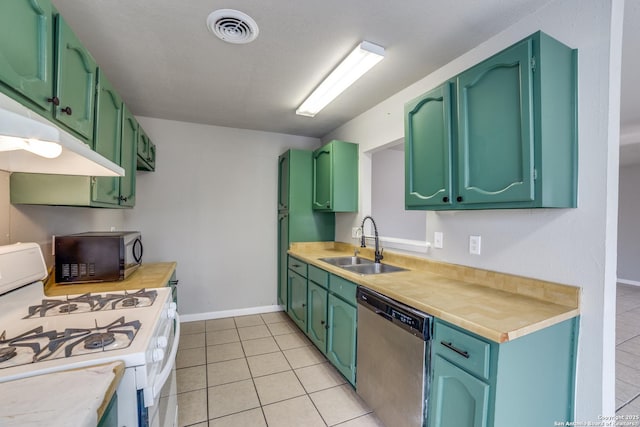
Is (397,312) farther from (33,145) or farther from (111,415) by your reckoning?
(33,145)

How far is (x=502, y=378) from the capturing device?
3.47 feet

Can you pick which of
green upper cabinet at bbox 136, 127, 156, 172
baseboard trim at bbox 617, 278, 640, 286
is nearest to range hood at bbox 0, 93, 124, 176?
green upper cabinet at bbox 136, 127, 156, 172

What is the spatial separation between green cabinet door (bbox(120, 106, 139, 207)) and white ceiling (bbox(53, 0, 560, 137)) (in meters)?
0.36

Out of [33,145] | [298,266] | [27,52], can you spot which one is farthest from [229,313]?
[27,52]

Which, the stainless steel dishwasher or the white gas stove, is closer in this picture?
the white gas stove

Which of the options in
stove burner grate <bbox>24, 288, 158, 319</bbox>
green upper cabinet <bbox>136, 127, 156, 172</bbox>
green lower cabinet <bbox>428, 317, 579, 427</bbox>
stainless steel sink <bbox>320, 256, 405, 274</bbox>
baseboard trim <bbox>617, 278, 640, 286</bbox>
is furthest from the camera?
baseboard trim <bbox>617, 278, 640, 286</bbox>

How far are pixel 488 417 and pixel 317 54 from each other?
2102 mm

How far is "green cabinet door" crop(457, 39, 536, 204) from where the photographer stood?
1.24 metres

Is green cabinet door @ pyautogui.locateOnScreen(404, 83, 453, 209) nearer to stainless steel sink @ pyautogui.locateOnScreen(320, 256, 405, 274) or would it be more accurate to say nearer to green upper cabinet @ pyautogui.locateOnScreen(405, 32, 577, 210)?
green upper cabinet @ pyautogui.locateOnScreen(405, 32, 577, 210)

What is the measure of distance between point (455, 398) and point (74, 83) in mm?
2249

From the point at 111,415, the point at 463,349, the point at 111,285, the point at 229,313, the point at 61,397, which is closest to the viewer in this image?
the point at 61,397

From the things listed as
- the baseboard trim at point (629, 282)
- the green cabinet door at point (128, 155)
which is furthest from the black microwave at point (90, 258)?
the baseboard trim at point (629, 282)

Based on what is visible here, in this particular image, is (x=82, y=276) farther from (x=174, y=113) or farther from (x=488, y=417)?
(x=488, y=417)

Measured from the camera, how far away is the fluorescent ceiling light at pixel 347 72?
5.75 feet
